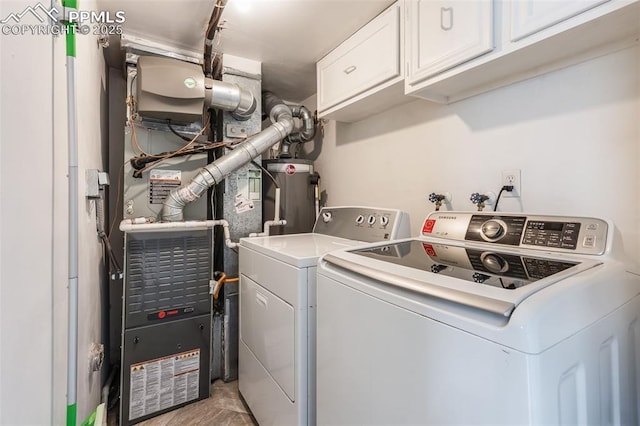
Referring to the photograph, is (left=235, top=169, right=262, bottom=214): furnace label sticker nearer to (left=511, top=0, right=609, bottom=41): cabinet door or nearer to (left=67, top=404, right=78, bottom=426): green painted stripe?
(left=67, top=404, right=78, bottom=426): green painted stripe

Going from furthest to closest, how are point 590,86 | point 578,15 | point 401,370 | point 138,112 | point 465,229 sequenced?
point 138,112, point 465,229, point 590,86, point 578,15, point 401,370

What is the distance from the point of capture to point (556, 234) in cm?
103

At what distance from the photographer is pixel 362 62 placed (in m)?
1.78

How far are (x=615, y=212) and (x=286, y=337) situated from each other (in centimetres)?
139

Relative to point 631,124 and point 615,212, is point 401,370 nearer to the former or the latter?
point 615,212

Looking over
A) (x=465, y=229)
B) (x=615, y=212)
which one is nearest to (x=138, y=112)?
(x=465, y=229)

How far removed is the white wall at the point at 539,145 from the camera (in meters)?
1.07

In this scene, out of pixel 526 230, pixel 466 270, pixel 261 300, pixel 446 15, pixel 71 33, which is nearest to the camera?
pixel 466 270

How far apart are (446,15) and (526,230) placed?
975 millimetres

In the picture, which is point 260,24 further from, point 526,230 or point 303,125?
point 526,230

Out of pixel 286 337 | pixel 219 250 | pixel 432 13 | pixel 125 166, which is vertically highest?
pixel 432 13

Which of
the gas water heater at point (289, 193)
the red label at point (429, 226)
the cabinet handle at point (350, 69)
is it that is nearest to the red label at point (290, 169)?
the gas water heater at point (289, 193)
